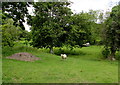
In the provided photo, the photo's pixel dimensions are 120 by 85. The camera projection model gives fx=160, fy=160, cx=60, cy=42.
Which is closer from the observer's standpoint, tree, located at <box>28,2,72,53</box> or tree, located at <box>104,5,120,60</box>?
tree, located at <box>104,5,120,60</box>

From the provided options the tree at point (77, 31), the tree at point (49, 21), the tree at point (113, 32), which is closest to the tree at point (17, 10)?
the tree at point (49, 21)

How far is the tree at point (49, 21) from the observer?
2172cm

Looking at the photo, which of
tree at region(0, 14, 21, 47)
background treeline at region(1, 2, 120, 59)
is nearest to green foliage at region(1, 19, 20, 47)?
tree at region(0, 14, 21, 47)

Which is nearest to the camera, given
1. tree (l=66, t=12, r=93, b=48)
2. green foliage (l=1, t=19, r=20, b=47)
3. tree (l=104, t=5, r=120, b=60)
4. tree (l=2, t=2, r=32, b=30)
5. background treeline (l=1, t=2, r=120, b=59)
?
green foliage (l=1, t=19, r=20, b=47)

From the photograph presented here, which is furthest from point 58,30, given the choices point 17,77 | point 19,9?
point 17,77

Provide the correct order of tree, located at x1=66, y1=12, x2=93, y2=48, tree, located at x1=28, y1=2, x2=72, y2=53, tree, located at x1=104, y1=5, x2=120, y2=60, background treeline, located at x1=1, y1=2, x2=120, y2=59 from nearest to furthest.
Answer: tree, located at x1=104, y1=5, x2=120, y2=60, background treeline, located at x1=1, y1=2, x2=120, y2=59, tree, located at x1=28, y1=2, x2=72, y2=53, tree, located at x1=66, y1=12, x2=93, y2=48

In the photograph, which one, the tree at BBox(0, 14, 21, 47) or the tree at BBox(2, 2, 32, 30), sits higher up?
the tree at BBox(2, 2, 32, 30)

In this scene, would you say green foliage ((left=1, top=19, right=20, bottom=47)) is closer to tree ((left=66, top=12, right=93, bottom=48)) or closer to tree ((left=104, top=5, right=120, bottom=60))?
tree ((left=66, top=12, right=93, bottom=48))

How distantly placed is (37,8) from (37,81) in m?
16.5

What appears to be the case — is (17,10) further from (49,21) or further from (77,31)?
(77,31)

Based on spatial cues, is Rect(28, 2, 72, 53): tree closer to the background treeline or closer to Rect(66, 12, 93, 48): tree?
the background treeline

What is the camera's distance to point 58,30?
21.8 metres

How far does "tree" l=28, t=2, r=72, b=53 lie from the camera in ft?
71.3

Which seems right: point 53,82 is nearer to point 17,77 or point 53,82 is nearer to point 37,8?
point 17,77
